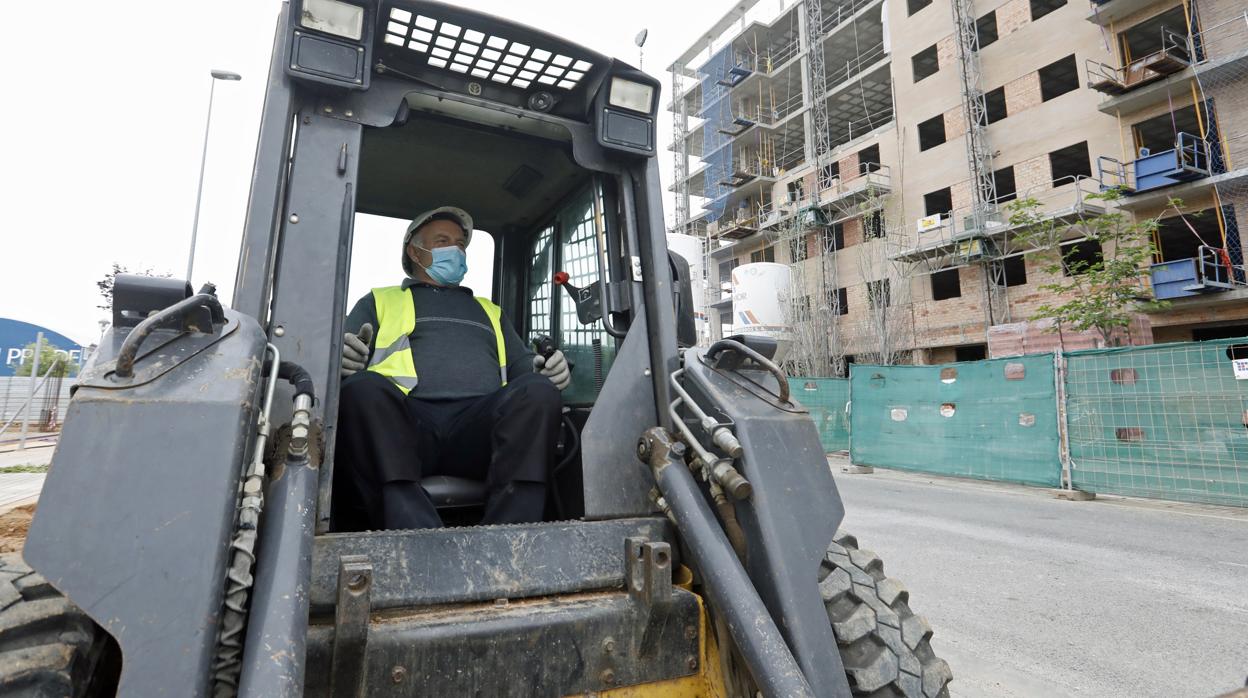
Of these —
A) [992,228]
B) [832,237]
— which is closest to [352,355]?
[992,228]

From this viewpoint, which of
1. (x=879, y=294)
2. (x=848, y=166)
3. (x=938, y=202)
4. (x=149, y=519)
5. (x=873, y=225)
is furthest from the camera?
(x=848, y=166)

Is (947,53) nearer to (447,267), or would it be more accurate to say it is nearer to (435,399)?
(447,267)

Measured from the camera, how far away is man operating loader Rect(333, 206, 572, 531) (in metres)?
2.20

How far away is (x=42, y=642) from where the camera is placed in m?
1.34

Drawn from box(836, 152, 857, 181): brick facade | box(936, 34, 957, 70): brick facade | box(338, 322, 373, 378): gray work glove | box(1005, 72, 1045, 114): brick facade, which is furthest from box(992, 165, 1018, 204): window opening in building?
box(338, 322, 373, 378): gray work glove

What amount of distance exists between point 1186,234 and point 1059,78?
700cm

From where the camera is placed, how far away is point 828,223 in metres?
31.1

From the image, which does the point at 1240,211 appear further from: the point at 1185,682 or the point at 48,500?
the point at 48,500

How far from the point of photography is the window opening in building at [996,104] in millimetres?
25109

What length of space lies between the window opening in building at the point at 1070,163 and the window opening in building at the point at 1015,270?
2.81m

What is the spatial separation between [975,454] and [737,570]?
34.9ft

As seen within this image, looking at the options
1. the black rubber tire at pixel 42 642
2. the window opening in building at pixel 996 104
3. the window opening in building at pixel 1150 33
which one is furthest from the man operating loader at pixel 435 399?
the window opening in building at pixel 996 104

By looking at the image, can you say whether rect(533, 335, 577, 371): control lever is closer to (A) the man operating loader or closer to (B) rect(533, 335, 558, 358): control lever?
(B) rect(533, 335, 558, 358): control lever

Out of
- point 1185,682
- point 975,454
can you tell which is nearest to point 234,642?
point 1185,682
